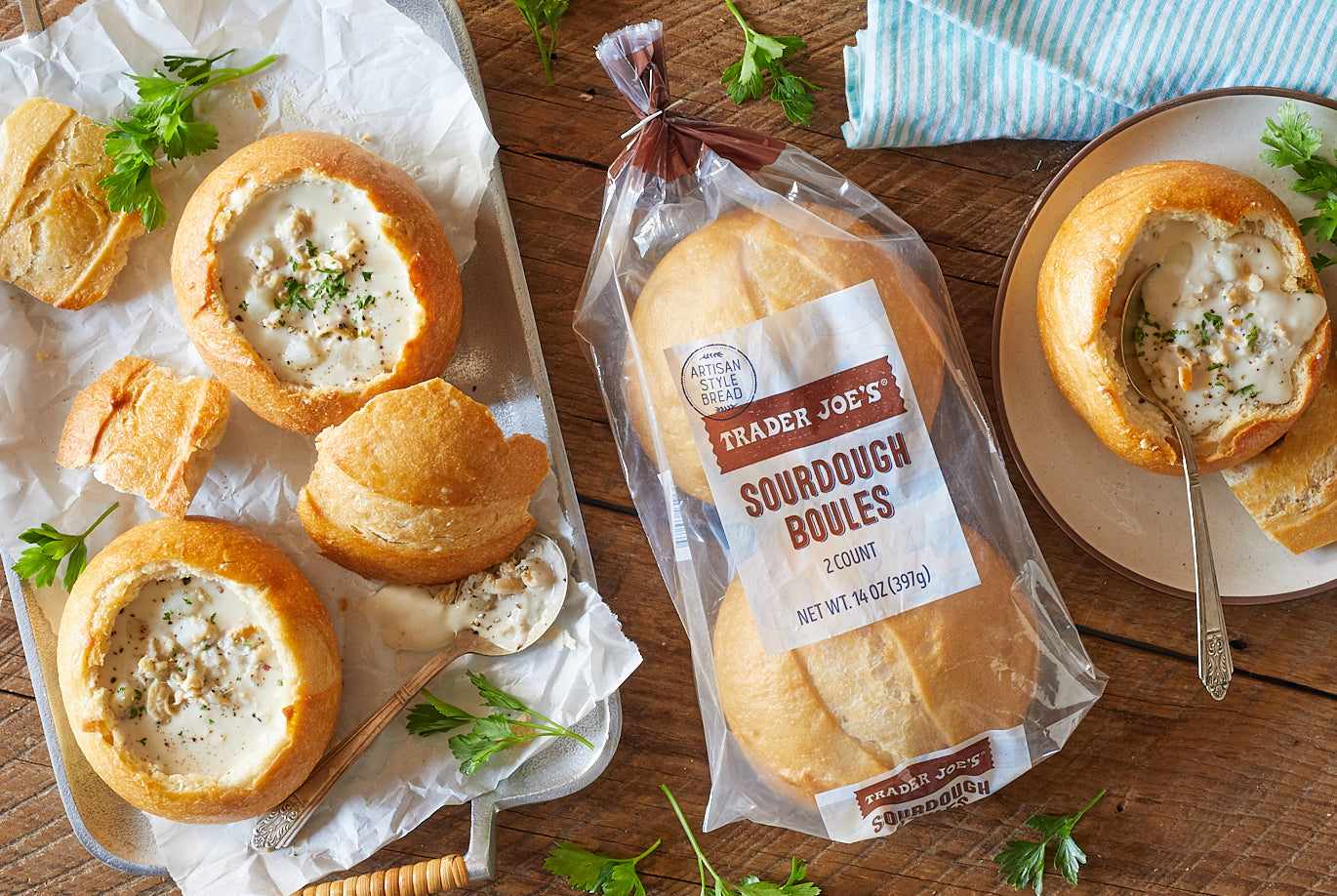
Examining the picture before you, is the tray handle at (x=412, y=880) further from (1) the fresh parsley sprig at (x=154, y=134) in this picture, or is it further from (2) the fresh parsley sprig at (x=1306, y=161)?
(2) the fresh parsley sprig at (x=1306, y=161)

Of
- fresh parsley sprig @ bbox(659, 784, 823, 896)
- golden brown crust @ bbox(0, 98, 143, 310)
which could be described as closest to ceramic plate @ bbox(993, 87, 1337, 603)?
fresh parsley sprig @ bbox(659, 784, 823, 896)

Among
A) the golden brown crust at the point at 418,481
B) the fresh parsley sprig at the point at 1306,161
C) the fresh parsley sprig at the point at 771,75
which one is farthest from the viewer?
the fresh parsley sprig at the point at 771,75

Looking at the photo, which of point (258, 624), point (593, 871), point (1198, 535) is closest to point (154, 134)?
point (258, 624)

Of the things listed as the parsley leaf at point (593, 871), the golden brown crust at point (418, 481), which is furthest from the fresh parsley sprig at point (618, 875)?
the golden brown crust at point (418, 481)

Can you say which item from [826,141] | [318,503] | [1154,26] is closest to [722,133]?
[826,141]

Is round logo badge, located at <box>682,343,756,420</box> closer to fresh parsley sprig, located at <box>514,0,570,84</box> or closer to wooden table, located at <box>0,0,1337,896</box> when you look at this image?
wooden table, located at <box>0,0,1337,896</box>

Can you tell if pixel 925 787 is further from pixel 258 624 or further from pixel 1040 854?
pixel 258 624

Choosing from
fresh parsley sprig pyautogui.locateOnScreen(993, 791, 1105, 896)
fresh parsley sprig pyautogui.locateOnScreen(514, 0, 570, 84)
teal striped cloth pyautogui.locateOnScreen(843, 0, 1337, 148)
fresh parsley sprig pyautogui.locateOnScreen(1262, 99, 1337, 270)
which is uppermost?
fresh parsley sprig pyautogui.locateOnScreen(514, 0, 570, 84)
